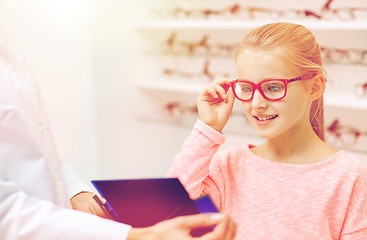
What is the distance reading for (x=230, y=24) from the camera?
2408 millimetres

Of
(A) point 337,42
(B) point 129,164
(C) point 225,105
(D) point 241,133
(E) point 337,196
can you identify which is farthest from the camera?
(B) point 129,164

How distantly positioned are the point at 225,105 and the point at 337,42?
1435 millimetres

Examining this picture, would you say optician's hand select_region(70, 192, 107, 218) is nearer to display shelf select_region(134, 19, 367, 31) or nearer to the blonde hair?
the blonde hair

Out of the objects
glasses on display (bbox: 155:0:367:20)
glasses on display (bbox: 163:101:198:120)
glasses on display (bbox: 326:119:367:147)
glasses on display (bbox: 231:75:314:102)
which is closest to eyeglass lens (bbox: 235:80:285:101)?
glasses on display (bbox: 231:75:314:102)

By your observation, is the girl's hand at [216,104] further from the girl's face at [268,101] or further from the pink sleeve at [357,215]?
the pink sleeve at [357,215]

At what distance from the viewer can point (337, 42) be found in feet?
7.50

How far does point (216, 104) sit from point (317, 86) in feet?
0.87

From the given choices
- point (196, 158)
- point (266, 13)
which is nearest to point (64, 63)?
point (266, 13)

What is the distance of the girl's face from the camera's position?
3.25 feet

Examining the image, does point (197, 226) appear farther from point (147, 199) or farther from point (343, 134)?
point (343, 134)

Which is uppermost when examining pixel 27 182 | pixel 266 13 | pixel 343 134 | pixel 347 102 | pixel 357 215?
pixel 266 13

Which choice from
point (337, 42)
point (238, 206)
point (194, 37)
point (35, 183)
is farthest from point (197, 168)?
point (194, 37)

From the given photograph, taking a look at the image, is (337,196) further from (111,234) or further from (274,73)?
(111,234)

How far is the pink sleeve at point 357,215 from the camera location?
0.96 m
